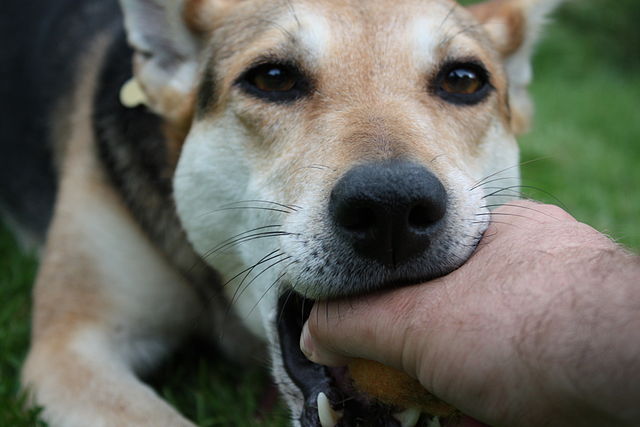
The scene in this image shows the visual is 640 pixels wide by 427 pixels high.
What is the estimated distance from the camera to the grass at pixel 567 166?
340cm

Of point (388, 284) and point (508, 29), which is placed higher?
point (508, 29)

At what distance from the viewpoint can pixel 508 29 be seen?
390 centimetres

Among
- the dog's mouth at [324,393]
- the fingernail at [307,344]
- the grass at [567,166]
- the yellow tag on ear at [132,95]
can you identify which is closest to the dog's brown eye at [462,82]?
the grass at [567,166]

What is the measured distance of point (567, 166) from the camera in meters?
6.79

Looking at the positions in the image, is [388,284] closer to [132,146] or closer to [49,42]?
[132,146]

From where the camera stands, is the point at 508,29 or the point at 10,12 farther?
the point at 10,12

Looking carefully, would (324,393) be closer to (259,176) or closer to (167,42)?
(259,176)

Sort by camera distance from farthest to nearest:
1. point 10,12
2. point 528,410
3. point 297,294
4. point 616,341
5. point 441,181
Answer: point 10,12, point 297,294, point 441,181, point 528,410, point 616,341

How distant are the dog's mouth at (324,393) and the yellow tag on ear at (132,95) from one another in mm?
1599

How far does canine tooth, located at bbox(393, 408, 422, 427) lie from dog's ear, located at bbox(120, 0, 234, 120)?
2.07m

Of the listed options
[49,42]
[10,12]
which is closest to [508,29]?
[49,42]

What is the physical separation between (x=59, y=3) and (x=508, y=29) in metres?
3.22

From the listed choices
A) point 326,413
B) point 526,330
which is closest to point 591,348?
point 526,330

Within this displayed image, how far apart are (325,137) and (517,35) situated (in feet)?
6.14
